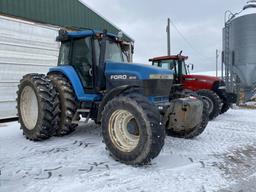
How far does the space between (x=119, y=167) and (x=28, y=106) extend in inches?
131

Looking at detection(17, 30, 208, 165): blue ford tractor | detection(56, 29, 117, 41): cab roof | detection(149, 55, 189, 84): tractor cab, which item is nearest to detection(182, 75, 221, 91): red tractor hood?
detection(149, 55, 189, 84): tractor cab

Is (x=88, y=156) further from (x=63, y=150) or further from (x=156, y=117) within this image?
(x=156, y=117)

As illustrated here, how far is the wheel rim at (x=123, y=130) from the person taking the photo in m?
4.79

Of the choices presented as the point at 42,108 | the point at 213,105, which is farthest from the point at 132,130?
the point at 213,105

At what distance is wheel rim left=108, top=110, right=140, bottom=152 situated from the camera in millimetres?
4793

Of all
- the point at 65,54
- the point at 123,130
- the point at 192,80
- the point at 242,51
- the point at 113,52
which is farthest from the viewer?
the point at 242,51

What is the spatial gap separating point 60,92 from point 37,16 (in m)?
5.70

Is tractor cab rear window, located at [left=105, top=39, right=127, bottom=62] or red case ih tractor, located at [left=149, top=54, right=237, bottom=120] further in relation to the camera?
red case ih tractor, located at [left=149, top=54, right=237, bottom=120]

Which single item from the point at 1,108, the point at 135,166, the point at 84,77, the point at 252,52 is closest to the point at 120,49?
the point at 84,77

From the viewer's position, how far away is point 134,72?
5488 mm

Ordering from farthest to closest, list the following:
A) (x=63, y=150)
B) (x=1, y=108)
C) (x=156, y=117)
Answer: (x=1, y=108)
(x=63, y=150)
(x=156, y=117)

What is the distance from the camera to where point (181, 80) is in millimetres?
10219

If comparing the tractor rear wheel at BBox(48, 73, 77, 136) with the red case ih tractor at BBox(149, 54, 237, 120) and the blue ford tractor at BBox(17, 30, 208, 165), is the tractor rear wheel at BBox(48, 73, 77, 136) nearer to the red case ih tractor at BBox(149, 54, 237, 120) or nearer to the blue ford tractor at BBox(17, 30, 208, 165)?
the blue ford tractor at BBox(17, 30, 208, 165)

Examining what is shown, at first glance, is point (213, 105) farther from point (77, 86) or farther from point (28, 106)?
point (28, 106)
